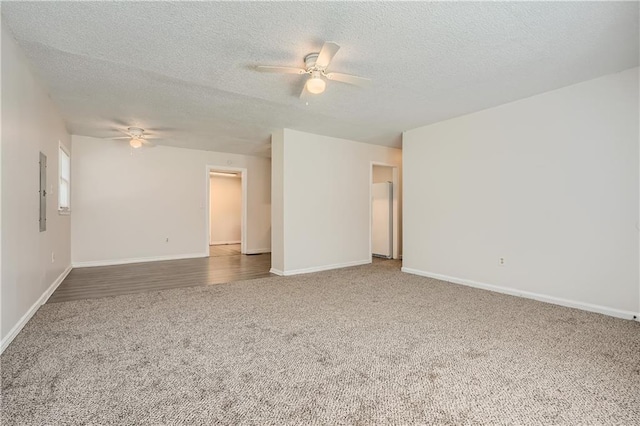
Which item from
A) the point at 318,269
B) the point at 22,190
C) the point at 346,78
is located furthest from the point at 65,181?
the point at 346,78

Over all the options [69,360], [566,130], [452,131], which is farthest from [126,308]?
[566,130]

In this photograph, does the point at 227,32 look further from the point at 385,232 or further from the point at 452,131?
the point at 385,232

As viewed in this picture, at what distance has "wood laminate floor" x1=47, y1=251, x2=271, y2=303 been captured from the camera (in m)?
4.01

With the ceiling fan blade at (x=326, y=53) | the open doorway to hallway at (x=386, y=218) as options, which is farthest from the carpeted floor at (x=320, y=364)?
the open doorway to hallway at (x=386, y=218)

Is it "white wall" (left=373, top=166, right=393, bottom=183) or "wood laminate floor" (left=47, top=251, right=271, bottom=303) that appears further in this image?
"white wall" (left=373, top=166, right=393, bottom=183)

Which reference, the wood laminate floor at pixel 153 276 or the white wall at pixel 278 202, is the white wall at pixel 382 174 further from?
the wood laminate floor at pixel 153 276

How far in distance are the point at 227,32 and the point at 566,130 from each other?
356cm

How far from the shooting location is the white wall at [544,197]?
3059 millimetres

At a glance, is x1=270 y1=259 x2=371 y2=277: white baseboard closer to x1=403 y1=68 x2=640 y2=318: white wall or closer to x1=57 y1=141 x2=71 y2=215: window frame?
x1=403 y1=68 x2=640 y2=318: white wall

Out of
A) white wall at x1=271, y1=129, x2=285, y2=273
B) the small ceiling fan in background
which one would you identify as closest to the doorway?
the small ceiling fan in background

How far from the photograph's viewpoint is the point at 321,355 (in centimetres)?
221

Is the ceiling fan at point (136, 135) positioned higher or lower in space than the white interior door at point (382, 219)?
higher

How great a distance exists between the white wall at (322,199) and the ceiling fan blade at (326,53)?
260 cm

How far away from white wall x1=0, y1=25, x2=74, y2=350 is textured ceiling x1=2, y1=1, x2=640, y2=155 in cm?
22
